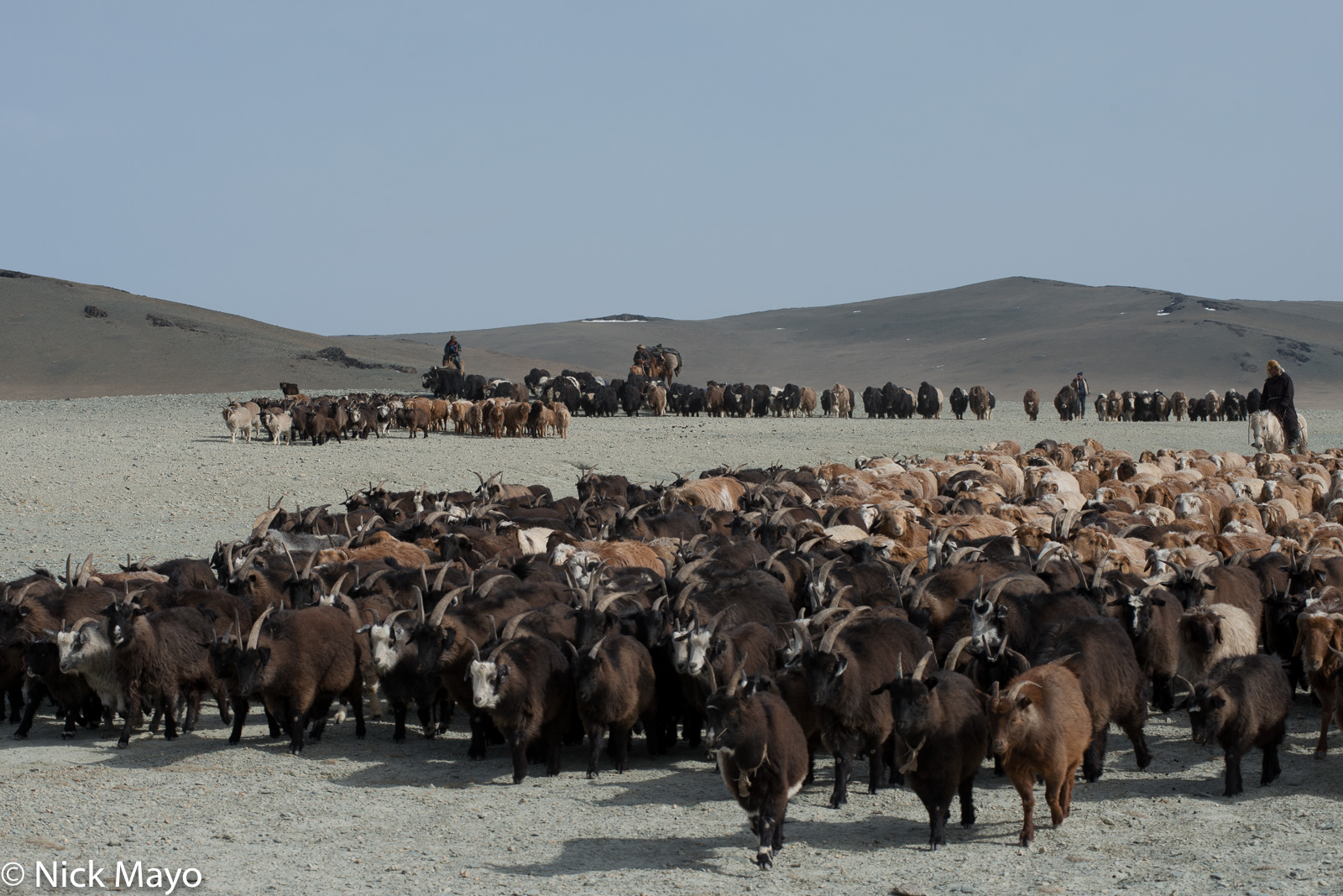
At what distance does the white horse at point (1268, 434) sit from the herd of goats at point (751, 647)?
1330 centimetres

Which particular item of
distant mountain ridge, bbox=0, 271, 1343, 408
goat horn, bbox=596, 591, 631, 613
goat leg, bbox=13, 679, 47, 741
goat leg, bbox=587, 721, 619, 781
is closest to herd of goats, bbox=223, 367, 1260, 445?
distant mountain ridge, bbox=0, 271, 1343, 408

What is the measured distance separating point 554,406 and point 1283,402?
55.0 feet

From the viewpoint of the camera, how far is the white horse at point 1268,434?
2588cm

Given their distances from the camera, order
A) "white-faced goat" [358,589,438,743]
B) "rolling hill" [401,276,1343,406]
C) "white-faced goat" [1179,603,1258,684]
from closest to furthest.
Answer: "white-faced goat" [358,589,438,743], "white-faced goat" [1179,603,1258,684], "rolling hill" [401,276,1343,406]

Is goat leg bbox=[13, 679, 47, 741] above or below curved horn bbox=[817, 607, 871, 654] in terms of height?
below

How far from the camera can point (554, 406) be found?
32.8 m

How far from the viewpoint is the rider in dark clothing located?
79.2 feet

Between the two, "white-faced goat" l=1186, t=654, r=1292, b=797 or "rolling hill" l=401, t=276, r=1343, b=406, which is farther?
"rolling hill" l=401, t=276, r=1343, b=406

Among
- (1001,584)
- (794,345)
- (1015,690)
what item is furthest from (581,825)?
(794,345)

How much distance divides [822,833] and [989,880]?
41.6 inches

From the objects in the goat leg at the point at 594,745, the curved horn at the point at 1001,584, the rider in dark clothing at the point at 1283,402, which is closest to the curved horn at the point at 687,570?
the goat leg at the point at 594,745

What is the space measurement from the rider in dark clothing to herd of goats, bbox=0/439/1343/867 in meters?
11.7

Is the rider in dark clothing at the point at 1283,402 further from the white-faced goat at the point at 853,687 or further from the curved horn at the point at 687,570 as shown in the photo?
the white-faced goat at the point at 853,687

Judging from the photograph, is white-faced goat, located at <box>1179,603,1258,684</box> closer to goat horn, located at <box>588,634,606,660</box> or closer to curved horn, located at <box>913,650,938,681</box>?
curved horn, located at <box>913,650,938,681</box>
